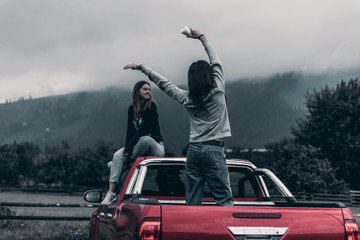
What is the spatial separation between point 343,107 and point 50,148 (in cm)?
4280

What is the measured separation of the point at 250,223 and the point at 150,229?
0.70m

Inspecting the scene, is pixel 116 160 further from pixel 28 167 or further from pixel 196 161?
pixel 28 167

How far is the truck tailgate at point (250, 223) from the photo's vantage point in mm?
3281

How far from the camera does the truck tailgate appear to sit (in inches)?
129

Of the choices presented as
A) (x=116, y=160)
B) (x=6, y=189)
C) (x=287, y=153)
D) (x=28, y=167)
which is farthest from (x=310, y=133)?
(x=28, y=167)

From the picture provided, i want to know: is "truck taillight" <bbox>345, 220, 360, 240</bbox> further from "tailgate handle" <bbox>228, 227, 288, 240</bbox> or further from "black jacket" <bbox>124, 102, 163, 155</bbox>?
"black jacket" <bbox>124, 102, 163, 155</bbox>

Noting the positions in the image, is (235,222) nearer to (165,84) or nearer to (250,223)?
(250,223)

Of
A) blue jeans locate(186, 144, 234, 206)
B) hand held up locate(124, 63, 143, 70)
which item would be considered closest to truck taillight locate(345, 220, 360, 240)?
blue jeans locate(186, 144, 234, 206)

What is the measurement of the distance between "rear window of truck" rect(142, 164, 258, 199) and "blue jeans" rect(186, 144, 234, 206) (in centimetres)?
75

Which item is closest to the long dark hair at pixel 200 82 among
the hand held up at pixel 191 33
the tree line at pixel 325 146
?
the hand held up at pixel 191 33

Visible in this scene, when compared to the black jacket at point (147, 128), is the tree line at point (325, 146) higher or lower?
lower

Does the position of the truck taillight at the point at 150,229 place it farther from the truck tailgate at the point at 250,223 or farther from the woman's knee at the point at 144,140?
the woman's knee at the point at 144,140

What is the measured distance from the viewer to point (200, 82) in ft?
14.5

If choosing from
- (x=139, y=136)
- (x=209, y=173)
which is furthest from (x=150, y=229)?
(x=139, y=136)
